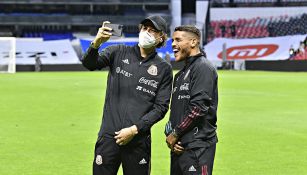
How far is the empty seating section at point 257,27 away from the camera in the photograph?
68812 millimetres

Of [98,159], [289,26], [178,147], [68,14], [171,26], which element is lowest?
[171,26]

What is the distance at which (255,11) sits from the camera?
2931 inches

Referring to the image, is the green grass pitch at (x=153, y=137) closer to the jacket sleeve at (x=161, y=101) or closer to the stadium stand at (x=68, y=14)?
the jacket sleeve at (x=161, y=101)

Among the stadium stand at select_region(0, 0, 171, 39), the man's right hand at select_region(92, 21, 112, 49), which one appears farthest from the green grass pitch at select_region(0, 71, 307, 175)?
the stadium stand at select_region(0, 0, 171, 39)

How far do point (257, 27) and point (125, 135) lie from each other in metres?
68.8

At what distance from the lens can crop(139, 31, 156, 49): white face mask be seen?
528 centimetres

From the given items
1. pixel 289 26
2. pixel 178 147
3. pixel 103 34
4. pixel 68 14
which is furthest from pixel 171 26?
pixel 178 147

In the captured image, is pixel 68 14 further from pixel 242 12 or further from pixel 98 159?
pixel 98 159

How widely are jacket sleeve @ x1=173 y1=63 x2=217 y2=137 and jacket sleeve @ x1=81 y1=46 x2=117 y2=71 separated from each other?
871 millimetres

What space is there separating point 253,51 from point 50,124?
51108mm

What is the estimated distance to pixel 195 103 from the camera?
16.3ft

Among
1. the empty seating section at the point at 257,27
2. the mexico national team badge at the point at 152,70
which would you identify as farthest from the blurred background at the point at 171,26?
the mexico national team badge at the point at 152,70

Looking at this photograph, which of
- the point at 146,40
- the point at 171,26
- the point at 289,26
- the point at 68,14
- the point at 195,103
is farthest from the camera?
the point at 68,14

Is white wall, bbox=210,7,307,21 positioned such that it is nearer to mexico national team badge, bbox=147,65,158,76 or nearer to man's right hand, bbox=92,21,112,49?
mexico national team badge, bbox=147,65,158,76
